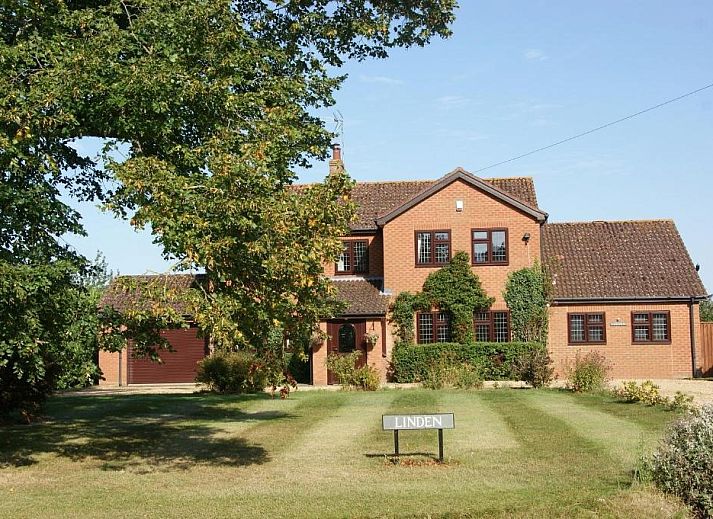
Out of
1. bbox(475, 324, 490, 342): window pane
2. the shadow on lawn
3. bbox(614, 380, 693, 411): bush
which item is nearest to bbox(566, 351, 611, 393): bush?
bbox(614, 380, 693, 411): bush

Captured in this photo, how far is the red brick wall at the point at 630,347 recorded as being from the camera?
35.0m

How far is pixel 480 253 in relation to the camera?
114 ft

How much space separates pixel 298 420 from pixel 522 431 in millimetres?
5601

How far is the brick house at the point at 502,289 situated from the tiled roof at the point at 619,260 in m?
0.06

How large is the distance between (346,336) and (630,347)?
11.6m

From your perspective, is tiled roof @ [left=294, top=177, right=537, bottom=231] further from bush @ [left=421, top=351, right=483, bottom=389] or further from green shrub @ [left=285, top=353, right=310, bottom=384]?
bush @ [left=421, top=351, right=483, bottom=389]

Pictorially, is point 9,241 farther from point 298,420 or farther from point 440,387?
point 440,387

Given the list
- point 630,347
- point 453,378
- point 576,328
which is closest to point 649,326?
point 630,347

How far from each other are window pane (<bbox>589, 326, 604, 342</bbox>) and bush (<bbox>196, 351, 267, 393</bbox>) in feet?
46.3

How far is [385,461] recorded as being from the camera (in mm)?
14188

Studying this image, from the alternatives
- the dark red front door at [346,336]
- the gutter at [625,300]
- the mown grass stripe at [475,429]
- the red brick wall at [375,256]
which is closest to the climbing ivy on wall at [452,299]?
the dark red front door at [346,336]

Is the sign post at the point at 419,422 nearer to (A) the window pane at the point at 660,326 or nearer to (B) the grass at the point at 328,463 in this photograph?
(B) the grass at the point at 328,463

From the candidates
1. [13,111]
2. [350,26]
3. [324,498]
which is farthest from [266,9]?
[324,498]

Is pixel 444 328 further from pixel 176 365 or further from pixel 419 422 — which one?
pixel 419 422
